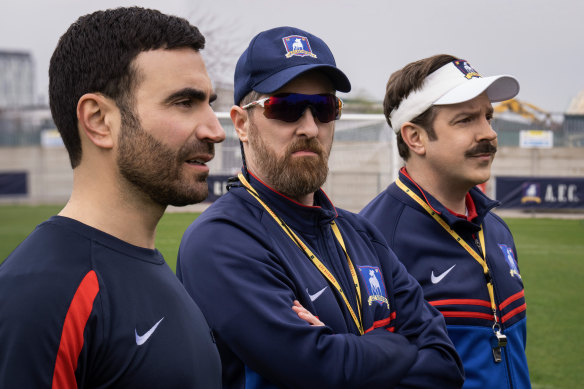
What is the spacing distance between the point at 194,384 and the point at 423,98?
1722 mm

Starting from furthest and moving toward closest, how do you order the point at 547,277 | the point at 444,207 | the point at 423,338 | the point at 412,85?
the point at 547,277, the point at 412,85, the point at 444,207, the point at 423,338

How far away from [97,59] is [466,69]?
177 centimetres

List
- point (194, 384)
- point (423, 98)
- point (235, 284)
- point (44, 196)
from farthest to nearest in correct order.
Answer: point (44, 196) → point (423, 98) → point (235, 284) → point (194, 384)

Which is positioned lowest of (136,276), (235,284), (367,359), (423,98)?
(367,359)

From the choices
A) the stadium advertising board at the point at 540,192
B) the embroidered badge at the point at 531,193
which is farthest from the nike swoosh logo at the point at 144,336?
the embroidered badge at the point at 531,193

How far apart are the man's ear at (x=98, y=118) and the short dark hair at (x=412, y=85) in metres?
1.56

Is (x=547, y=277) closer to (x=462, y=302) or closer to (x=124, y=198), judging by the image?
(x=462, y=302)

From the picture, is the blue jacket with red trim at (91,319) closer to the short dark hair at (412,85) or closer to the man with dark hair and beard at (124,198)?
the man with dark hair and beard at (124,198)

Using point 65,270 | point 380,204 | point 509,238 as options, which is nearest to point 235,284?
point 65,270

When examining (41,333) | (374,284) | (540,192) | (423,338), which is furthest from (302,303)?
(540,192)

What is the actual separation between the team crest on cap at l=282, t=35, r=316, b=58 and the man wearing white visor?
0.73 meters

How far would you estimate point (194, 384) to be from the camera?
1.57 metres

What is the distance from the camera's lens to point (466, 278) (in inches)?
104

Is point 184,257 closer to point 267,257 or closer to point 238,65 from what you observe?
point 267,257
